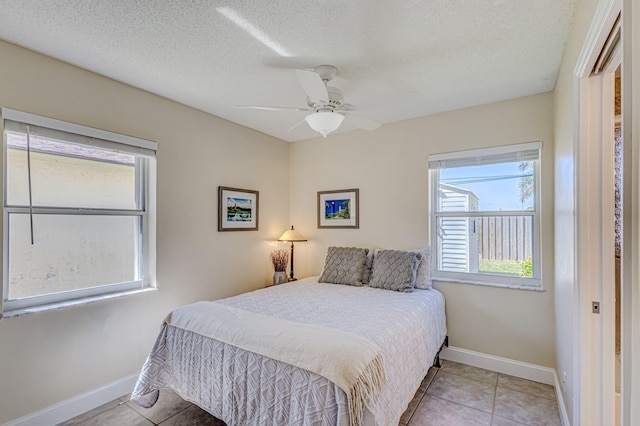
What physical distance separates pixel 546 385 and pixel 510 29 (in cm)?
279

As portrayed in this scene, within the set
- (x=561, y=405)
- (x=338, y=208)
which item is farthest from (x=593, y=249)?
(x=338, y=208)

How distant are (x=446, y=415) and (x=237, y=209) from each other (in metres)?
2.76

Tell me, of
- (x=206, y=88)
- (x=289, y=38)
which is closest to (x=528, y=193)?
(x=289, y=38)

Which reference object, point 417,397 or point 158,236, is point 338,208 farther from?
point 417,397

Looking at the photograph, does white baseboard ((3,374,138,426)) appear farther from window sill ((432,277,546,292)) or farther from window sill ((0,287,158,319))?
window sill ((432,277,546,292))

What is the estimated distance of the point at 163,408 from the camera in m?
2.25

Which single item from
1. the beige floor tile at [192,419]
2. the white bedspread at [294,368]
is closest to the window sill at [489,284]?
the white bedspread at [294,368]

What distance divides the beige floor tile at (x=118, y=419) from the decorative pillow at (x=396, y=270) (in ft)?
6.98

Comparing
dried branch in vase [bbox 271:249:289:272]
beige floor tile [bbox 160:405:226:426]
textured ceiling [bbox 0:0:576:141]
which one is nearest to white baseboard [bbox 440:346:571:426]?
dried branch in vase [bbox 271:249:289:272]

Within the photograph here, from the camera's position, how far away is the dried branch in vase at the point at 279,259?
388 centimetres

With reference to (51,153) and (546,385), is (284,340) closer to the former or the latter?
(51,153)

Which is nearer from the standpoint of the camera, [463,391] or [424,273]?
[463,391]

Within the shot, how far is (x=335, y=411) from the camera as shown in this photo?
4.56 ft

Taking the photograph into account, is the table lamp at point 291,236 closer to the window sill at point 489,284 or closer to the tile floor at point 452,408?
the window sill at point 489,284
